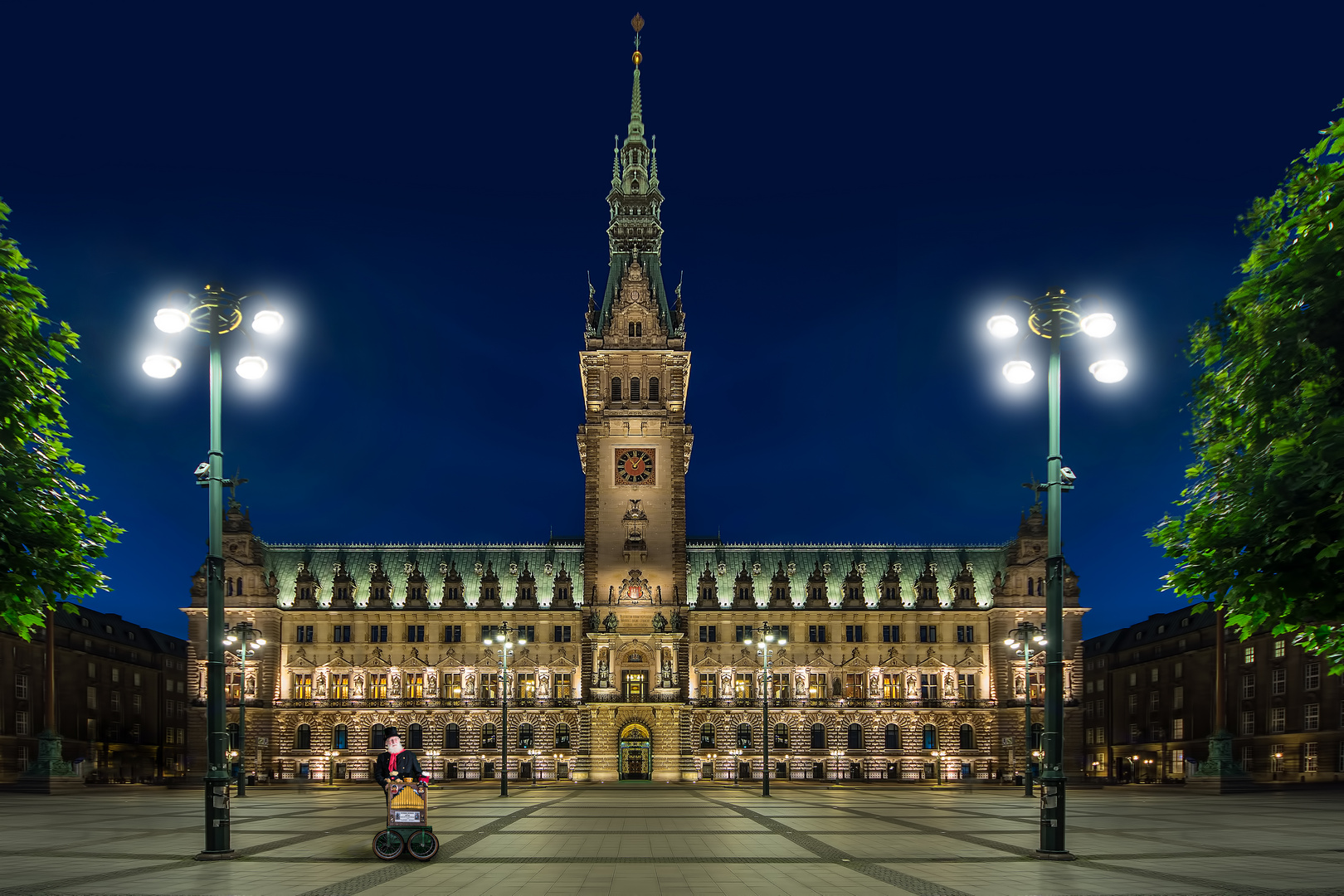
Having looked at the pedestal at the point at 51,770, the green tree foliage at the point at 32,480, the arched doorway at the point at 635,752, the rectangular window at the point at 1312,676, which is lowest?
the arched doorway at the point at 635,752

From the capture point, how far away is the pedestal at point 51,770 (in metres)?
74.9

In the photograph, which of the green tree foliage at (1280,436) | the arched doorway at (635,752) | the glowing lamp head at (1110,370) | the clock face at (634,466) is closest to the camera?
the green tree foliage at (1280,436)

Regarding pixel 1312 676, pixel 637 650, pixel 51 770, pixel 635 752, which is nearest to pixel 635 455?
pixel 637 650

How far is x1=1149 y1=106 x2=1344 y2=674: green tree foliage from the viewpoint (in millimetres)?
21906

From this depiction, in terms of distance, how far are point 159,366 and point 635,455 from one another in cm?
8674

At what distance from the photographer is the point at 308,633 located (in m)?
116

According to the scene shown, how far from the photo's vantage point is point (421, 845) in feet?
96.8

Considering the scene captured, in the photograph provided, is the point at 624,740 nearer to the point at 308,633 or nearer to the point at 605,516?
the point at 605,516

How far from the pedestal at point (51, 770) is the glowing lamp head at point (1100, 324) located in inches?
2832

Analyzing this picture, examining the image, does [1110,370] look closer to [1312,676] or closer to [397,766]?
[397,766]

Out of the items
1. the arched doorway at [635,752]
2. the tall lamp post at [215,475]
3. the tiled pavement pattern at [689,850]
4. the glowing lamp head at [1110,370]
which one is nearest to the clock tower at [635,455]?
the arched doorway at [635,752]

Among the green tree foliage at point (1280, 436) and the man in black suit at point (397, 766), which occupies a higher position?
the green tree foliage at point (1280, 436)

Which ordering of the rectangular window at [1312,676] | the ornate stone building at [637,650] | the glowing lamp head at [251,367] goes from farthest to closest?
the ornate stone building at [637,650] < the rectangular window at [1312,676] < the glowing lamp head at [251,367]

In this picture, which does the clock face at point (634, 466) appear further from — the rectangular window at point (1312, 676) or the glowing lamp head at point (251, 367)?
the glowing lamp head at point (251, 367)
